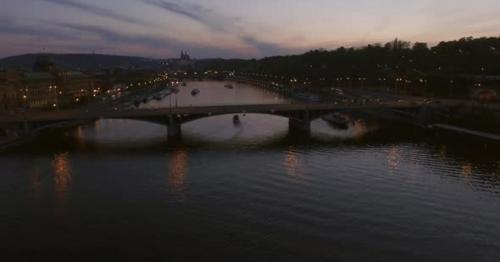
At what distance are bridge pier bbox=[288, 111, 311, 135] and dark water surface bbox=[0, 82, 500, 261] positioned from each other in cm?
618

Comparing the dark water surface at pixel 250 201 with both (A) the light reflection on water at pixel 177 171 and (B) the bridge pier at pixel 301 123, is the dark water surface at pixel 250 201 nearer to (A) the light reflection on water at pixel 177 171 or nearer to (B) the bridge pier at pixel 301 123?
(A) the light reflection on water at pixel 177 171

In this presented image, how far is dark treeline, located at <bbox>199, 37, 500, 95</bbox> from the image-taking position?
7544cm

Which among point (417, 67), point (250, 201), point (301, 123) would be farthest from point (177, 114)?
point (417, 67)

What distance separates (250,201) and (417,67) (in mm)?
76294

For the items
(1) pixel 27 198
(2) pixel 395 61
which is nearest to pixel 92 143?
(1) pixel 27 198

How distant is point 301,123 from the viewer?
52406mm

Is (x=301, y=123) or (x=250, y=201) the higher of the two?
(x=301, y=123)

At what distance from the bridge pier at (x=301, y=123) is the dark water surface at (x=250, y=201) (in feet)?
20.3

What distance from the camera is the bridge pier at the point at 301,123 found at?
168 ft

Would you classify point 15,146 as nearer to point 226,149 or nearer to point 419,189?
point 226,149

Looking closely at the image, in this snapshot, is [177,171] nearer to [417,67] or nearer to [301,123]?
[301,123]

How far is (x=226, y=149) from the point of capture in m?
41.7

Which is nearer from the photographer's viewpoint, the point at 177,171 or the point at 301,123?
the point at 177,171

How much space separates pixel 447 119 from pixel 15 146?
41.0 m
